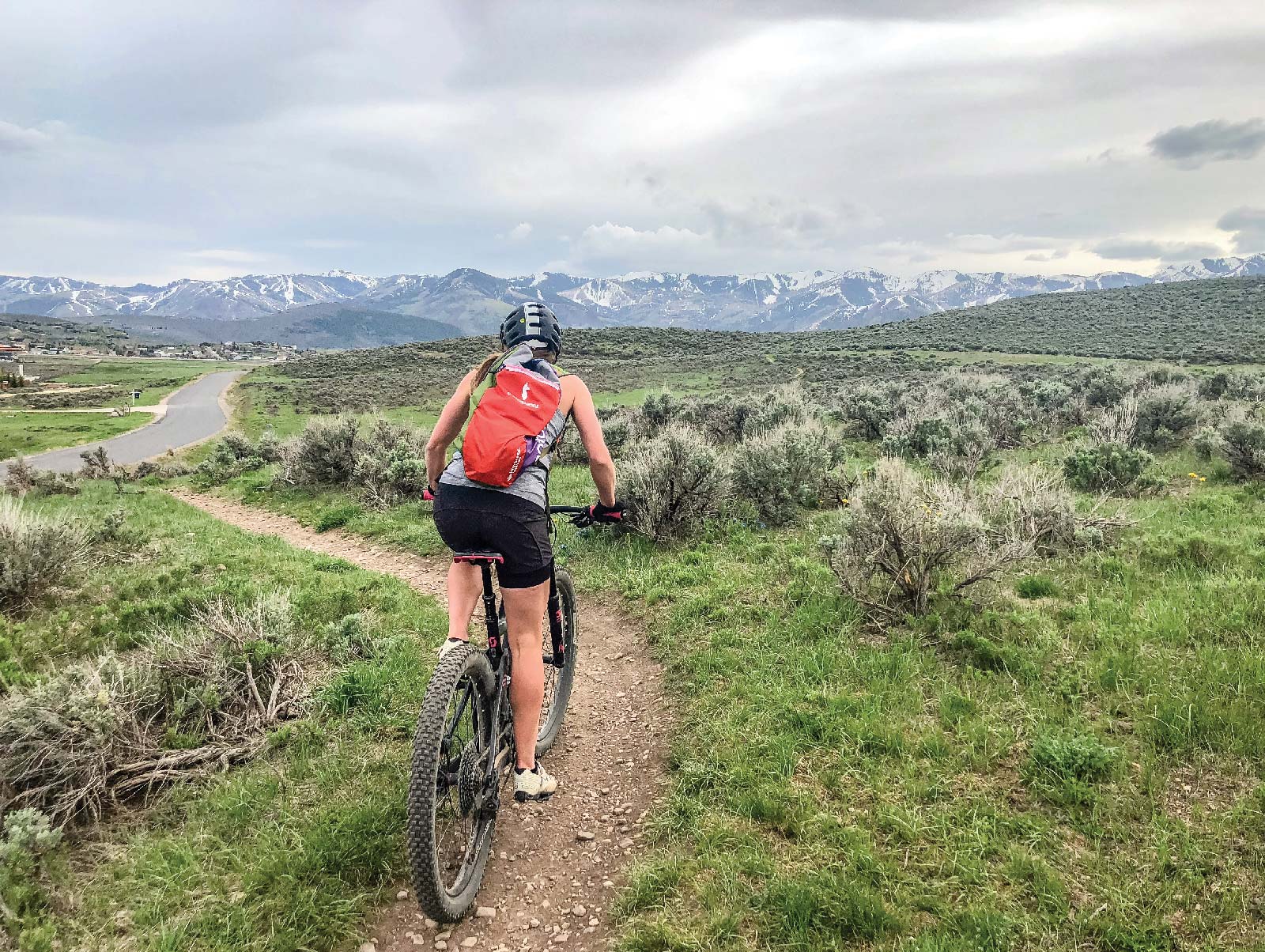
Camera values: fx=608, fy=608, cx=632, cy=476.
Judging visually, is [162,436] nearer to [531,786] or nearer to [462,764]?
[531,786]

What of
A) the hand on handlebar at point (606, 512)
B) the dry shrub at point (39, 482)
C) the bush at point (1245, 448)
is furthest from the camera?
the dry shrub at point (39, 482)

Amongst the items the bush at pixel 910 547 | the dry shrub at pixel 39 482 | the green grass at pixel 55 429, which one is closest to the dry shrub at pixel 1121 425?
the bush at pixel 910 547

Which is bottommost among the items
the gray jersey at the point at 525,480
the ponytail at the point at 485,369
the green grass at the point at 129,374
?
the gray jersey at the point at 525,480

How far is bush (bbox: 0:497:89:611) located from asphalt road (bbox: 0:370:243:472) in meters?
16.4

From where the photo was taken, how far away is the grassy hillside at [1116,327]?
→ 44.0m

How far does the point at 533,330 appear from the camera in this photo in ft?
11.8

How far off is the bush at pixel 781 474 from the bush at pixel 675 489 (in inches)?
28.0

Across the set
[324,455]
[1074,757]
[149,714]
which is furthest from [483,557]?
[324,455]

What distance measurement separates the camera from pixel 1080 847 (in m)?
3.13

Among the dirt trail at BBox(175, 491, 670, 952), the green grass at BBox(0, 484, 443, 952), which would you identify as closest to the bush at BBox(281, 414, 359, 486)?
the green grass at BBox(0, 484, 443, 952)

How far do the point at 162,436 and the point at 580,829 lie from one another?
41949 millimetres

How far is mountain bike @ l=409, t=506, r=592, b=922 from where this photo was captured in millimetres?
2764

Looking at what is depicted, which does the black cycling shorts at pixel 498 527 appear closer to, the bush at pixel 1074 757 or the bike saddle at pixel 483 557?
the bike saddle at pixel 483 557

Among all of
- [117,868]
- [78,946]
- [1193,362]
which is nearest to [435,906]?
[78,946]
